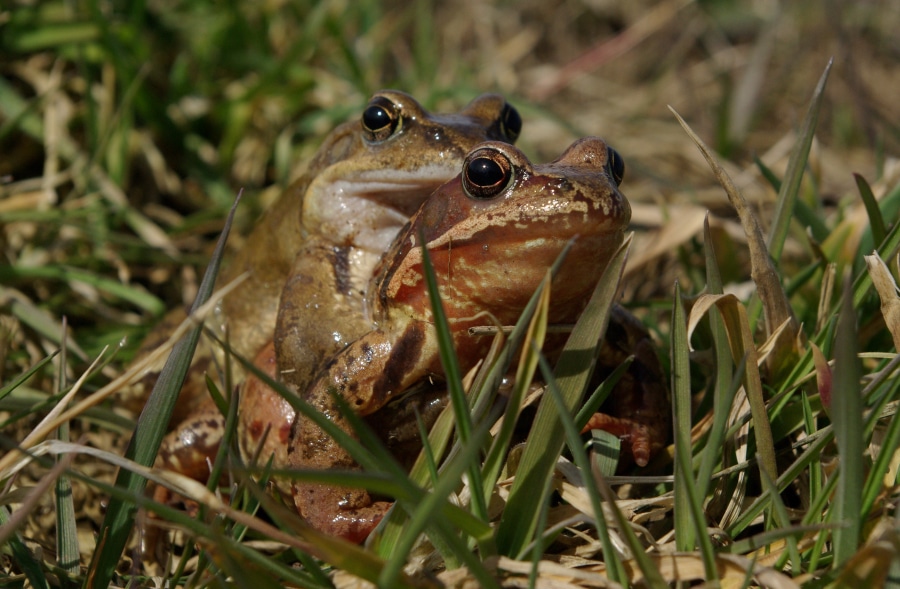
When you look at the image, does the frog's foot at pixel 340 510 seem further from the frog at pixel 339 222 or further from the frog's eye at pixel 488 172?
the frog's eye at pixel 488 172

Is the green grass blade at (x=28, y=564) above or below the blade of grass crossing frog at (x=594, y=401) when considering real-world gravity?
below

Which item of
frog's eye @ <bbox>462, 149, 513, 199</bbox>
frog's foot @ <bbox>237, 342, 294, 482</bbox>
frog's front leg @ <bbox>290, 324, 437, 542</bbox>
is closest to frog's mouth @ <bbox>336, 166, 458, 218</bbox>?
frog's eye @ <bbox>462, 149, 513, 199</bbox>

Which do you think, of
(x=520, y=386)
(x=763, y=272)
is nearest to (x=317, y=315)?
(x=520, y=386)

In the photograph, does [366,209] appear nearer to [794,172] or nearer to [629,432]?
[629,432]

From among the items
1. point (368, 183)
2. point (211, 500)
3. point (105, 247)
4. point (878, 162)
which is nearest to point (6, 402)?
point (211, 500)

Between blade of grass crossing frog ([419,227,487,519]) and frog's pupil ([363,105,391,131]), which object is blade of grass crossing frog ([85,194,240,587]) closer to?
blade of grass crossing frog ([419,227,487,519])

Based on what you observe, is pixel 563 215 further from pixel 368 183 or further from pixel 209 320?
pixel 209 320

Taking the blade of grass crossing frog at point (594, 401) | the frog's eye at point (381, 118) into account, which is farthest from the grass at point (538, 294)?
the frog's eye at point (381, 118)
